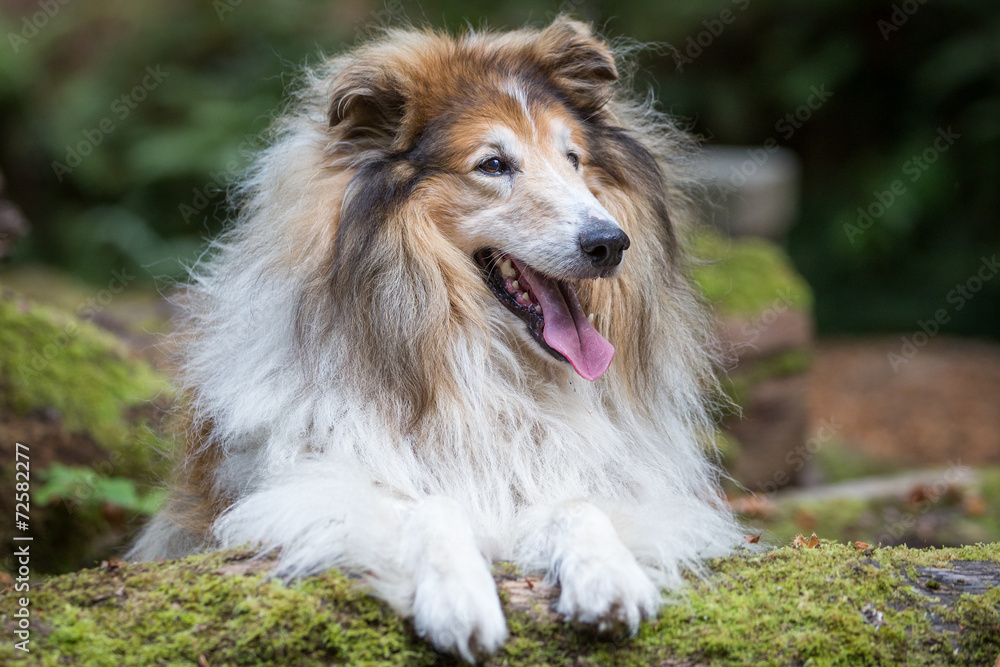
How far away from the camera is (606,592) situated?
2062mm

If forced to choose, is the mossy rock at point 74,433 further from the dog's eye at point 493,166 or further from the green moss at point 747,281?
the green moss at point 747,281

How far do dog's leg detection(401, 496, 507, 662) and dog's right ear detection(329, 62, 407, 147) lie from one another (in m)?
1.36

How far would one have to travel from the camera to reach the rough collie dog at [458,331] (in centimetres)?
256

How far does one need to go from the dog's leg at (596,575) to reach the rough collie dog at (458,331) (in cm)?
3

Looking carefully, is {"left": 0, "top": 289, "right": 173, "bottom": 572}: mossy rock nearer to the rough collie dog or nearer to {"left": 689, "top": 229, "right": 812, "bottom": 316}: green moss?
the rough collie dog

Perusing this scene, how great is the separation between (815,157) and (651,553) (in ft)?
31.4

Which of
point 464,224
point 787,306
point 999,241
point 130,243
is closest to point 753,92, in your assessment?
point 999,241

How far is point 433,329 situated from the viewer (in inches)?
107

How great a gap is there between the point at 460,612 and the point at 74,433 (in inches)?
123

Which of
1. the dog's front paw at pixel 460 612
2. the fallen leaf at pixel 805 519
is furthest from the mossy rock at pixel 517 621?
the fallen leaf at pixel 805 519

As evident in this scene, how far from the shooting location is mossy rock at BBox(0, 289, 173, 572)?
13.2ft

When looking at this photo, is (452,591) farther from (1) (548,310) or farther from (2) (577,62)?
(2) (577,62)

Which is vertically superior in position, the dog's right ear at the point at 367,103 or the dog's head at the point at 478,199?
the dog's right ear at the point at 367,103

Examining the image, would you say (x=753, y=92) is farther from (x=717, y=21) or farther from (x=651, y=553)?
(x=651, y=553)
